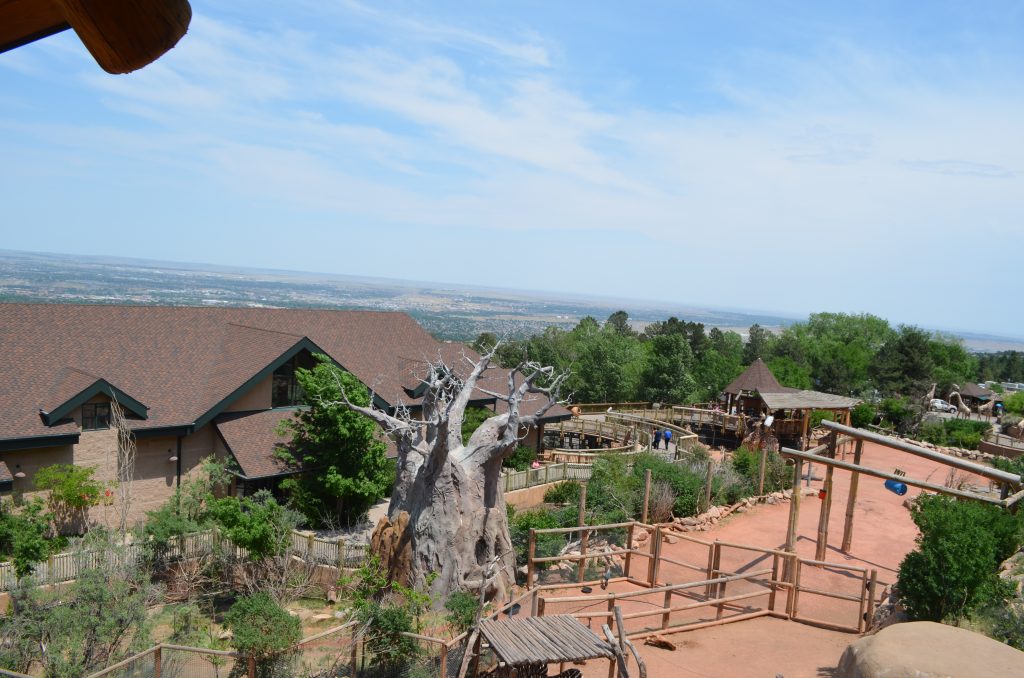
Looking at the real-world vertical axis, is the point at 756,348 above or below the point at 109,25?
below

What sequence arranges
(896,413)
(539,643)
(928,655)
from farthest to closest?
(896,413), (539,643), (928,655)

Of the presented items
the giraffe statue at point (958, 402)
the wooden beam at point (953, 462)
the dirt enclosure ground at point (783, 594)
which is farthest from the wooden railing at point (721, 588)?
the giraffe statue at point (958, 402)

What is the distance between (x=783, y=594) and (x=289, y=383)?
58.1 ft

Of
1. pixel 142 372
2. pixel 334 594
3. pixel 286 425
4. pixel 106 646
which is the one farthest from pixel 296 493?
pixel 106 646

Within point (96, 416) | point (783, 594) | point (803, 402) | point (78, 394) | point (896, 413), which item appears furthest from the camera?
point (896, 413)

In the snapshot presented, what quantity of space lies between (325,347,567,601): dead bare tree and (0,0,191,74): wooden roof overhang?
16606 mm

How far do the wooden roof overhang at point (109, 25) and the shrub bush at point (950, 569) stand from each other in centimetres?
1693

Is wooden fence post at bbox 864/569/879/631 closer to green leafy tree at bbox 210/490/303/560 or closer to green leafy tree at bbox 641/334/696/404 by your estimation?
green leafy tree at bbox 210/490/303/560

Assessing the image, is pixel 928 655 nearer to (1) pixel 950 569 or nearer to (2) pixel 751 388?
(1) pixel 950 569

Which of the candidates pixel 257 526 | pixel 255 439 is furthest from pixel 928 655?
pixel 255 439

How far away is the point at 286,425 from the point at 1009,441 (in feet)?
130

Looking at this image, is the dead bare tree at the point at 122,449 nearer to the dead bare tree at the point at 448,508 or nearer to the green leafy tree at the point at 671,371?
the dead bare tree at the point at 448,508

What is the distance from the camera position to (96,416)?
73.9ft

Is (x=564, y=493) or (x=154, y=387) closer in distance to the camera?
(x=154, y=387)
